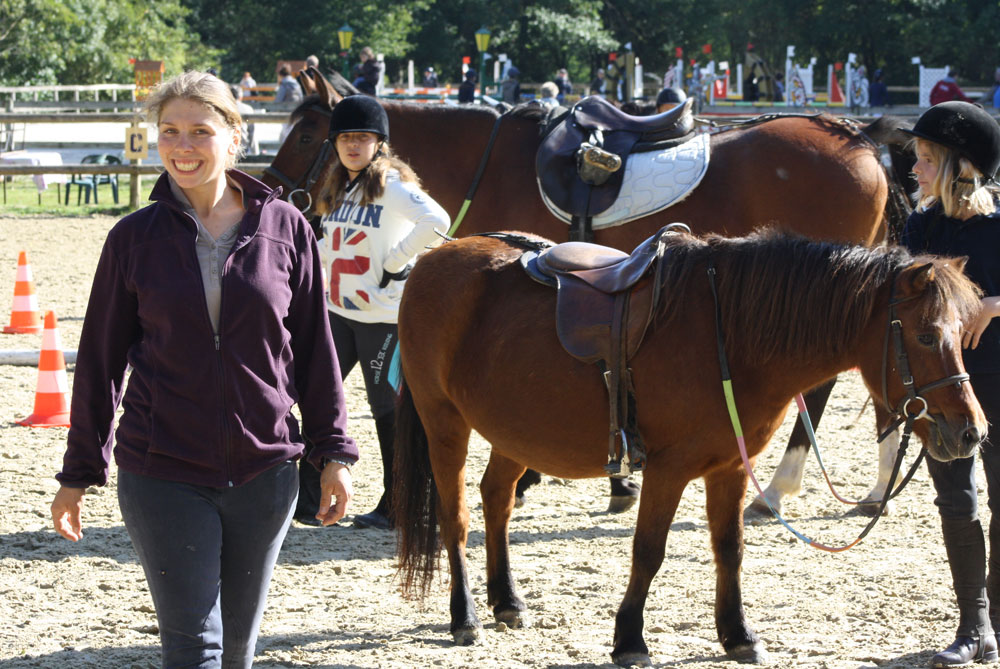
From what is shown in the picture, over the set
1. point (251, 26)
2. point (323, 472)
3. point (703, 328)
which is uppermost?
point (251, 26)

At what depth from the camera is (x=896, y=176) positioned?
19.2 ft

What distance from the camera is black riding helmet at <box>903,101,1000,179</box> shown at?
361 centimetres

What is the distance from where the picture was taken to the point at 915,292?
3227mm

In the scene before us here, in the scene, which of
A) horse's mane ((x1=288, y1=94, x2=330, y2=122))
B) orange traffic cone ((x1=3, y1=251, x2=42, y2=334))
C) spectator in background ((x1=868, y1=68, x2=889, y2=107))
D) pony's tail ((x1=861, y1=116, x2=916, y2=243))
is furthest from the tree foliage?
pony's tail ((x1=861, y1=116, x2=916, y2=243))

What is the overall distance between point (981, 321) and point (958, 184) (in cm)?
54

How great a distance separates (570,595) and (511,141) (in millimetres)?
3038

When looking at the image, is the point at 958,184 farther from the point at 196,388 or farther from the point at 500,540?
the point at 196,388

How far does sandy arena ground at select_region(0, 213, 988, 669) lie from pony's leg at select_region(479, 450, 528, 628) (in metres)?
0.08

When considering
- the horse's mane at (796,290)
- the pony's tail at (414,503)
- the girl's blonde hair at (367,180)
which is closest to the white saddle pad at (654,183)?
the girl's blonde hair at (367,180)

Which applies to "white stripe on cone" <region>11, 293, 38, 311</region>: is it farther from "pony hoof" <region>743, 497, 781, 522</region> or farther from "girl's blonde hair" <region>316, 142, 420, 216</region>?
"pony hoof" <region>743, 497, 781, 522</region>

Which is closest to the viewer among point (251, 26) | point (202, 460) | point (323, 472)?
point (202, 460)

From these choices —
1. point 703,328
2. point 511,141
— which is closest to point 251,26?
point 511,141

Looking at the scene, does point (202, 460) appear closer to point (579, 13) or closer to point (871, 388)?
point (871, 388)

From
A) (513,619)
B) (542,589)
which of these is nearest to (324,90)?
(542,589)
